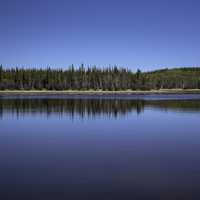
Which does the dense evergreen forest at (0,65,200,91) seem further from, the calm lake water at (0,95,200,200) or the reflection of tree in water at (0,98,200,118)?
the calm lake water at (0,95,200,200)

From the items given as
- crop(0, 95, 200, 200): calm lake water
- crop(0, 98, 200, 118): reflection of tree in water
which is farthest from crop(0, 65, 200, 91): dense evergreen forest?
crop(0, 95, 200, 200): calm lake water

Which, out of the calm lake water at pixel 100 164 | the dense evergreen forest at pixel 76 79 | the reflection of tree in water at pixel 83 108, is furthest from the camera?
the dense evergreen forest at pixel 76 79

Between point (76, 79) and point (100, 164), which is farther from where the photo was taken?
point (76, 79)

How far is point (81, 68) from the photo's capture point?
146 m

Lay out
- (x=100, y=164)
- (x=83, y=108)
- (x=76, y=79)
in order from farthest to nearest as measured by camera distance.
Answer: (x=76, y=79)
(x=83, y=108)
(x=100, y=164)

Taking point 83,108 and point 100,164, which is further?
point 83,108

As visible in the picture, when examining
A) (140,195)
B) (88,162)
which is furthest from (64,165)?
(140,195)

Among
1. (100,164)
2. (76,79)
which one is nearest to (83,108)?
(100,164)

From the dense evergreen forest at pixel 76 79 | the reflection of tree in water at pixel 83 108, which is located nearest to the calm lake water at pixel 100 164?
the reflection of tree in water at pixel 83 108

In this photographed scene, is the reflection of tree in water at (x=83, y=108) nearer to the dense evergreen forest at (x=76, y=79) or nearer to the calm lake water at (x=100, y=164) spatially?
the calm lake water at (x=100, y=164)

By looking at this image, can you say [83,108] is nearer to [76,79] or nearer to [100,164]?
[100,164]

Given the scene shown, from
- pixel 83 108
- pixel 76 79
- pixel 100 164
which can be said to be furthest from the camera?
pixel 76 79

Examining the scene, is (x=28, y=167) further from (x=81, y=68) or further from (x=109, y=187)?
(x=81, y=68)

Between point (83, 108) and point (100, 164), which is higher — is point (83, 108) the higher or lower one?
the higher one
